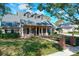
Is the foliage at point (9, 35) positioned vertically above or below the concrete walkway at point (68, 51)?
above

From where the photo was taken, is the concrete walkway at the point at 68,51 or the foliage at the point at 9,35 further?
the foliage at the point at 9,35

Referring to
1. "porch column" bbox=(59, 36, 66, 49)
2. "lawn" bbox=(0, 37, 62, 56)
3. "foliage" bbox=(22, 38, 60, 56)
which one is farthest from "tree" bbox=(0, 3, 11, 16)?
"porch column" bbox=(59, 36, 66, 49)

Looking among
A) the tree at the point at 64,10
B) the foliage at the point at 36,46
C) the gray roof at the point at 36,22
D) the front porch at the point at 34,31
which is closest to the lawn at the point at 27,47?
the foliage at the point at 36,46

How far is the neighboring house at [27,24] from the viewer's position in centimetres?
565

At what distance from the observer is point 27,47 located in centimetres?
566

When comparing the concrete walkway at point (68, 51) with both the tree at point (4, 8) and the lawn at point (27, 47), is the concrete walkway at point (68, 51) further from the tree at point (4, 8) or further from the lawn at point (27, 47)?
the tree at point (4, 8)

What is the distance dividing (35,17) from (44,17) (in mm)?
180

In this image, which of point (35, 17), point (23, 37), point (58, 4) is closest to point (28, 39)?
point (23, 37)

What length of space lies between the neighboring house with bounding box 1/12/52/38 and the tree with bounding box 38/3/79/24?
0.18m

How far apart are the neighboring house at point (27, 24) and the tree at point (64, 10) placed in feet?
0.58

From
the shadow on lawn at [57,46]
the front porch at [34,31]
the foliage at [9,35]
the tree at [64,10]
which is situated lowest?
the shadow on lawn at [57,46]

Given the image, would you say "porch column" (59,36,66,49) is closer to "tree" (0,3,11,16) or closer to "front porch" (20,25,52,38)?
"front porch" (20,25,52,38)

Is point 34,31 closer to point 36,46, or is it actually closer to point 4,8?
point 36,46

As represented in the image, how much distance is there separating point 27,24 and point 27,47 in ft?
1.49
